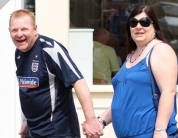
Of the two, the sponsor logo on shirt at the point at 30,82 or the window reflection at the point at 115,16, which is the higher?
the window reflection at the point at 115,16

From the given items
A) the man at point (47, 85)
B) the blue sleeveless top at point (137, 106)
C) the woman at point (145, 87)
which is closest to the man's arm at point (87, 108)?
the man at point (47, 85)

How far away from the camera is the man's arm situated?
384 cm

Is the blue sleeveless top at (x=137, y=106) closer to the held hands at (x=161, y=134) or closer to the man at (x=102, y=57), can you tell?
the held hands at (x=161, y=134)

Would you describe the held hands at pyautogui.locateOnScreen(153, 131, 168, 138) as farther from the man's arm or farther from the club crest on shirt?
the club crest on shirt

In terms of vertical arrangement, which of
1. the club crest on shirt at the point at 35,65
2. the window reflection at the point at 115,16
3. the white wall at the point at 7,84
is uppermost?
the window reflection at the point at 115,16

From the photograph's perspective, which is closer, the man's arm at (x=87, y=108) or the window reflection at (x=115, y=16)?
the man's arm at (x=87, y=108)

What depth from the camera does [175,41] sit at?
21.9 ft

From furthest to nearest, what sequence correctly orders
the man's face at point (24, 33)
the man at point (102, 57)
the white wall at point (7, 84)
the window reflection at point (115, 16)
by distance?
the man at point (102, 57) → the window reflection at point (115, 16) → the white wall at point (7, 84) → the man's face at point (24, 33)

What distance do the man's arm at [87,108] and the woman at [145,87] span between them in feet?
0.54

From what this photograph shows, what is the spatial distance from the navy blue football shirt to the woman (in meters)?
0.39

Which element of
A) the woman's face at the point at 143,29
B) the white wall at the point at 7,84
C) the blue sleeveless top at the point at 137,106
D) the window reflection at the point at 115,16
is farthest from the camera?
the window reflection at the point at 115,16

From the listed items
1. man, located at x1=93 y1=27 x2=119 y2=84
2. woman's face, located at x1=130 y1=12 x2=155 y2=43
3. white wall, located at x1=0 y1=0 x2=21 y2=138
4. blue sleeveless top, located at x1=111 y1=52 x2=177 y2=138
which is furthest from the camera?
man, located at x1=93 y1=27 x2=119 y2=84

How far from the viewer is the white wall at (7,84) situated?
6325 millimetres

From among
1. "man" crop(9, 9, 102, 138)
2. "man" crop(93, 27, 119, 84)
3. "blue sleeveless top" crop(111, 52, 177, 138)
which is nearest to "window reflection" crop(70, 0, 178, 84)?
"man" crop(93, 27, 119, 84)
